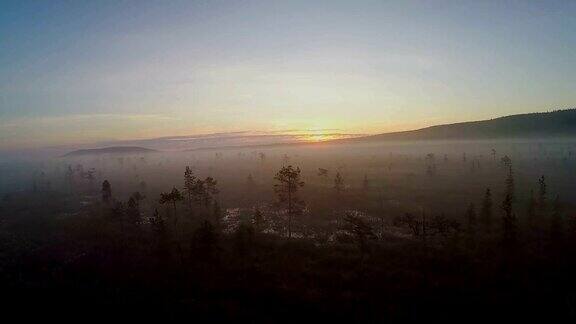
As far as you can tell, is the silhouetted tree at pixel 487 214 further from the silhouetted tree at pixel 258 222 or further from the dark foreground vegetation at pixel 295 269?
the silhouetted tree at pixel 258 222

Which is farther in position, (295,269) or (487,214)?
(487,214)

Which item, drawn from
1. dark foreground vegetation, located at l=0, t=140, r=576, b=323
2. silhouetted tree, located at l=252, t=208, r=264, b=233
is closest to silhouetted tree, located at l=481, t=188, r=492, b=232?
dark foreground vegetation, located at l=0, t=140, r=576, b=323

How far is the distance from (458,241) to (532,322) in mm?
27048

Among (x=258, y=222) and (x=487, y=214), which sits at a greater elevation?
(x=487, y=214)

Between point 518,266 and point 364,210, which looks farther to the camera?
point 364,210

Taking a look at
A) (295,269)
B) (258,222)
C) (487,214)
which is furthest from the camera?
(258,222)

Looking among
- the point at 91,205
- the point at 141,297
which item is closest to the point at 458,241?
the point at 141,297

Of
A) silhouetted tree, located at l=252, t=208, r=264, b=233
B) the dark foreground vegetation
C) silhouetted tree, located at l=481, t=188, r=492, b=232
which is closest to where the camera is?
the dark foreground vegetation

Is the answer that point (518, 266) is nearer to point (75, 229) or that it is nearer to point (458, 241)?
point (458, 241)

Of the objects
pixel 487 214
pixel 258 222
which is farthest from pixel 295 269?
pixel 487 214

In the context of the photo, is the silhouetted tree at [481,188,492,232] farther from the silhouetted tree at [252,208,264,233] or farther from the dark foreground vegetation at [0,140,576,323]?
the silhouetted tree at [252,208,264,233]

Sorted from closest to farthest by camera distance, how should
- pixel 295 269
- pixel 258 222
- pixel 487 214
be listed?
pixel 295 269 → pixel 487 214 → pixel 258 222

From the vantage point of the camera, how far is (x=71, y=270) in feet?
177

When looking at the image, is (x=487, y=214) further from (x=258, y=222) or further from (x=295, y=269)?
(x=258, y=222)
